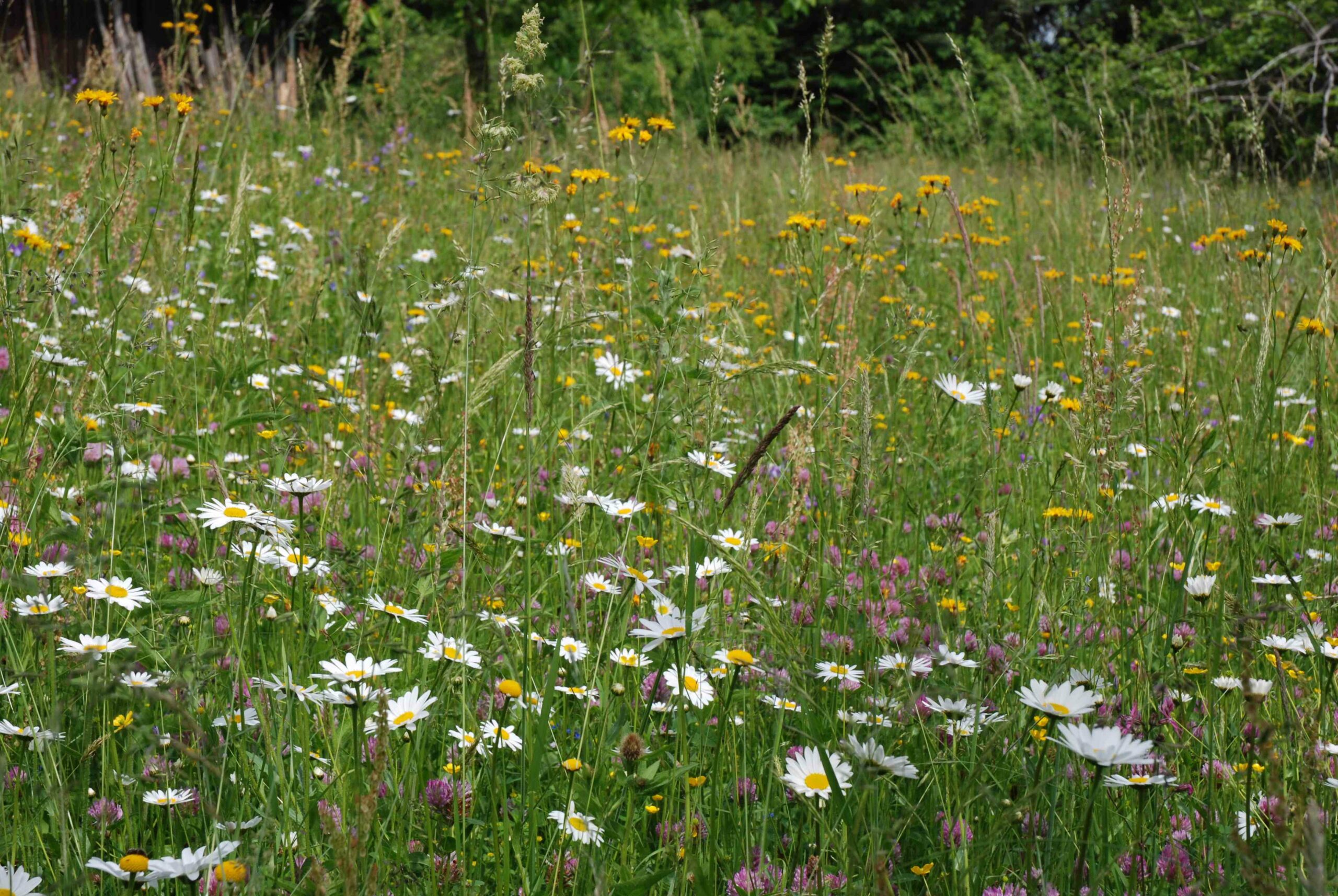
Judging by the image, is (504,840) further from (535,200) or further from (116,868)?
(535,200)

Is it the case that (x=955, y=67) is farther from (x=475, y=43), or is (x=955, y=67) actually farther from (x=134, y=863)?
(x=134, y=863)

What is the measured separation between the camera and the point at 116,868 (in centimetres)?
95

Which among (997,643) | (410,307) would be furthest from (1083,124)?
(997,643)

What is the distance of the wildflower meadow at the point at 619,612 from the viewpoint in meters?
1.18

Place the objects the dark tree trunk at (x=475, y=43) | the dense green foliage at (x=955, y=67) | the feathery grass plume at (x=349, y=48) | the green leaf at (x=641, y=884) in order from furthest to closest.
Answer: the dark tree trunk at (x=475, y=43), the dense green foliage at (x=955, y=67), the feathery grass plume at (x=349, y=48), the green leaf at (x=641, y=884)

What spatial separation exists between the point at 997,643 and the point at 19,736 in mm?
1408

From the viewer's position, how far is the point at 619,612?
1.78 metres

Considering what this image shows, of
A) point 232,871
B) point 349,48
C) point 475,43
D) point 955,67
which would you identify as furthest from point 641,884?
point 955,67

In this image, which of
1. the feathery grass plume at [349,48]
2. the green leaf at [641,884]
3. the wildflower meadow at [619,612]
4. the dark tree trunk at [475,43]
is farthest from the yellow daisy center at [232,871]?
the dark tree trunk at [475,43]

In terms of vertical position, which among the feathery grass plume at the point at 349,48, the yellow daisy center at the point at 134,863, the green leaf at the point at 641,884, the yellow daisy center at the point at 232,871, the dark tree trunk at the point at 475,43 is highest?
the dark tree trunk at the point at 475,43

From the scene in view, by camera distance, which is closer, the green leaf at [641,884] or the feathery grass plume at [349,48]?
the green leaf at [641,884]

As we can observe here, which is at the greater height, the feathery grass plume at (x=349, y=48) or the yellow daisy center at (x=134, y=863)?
the feathery grass plume at (x=349, y=48)

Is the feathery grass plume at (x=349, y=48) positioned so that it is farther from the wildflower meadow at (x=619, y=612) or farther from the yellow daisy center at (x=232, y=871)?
the yellow daisy center at (x=232, y=871)

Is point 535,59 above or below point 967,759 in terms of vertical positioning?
above
